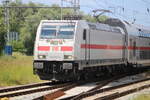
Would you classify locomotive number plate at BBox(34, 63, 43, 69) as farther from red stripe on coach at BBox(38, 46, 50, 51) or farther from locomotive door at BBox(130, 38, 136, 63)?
locomotive door at BBox(130, 38, 136, 63)

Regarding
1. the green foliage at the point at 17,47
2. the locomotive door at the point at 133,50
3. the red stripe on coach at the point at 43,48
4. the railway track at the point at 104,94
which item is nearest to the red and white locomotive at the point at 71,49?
the red stripe on coach at the point at 43,48

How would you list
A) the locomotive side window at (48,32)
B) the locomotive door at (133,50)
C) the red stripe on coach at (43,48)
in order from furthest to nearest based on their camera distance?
the locomotive door at (133,50) < the locomotive side window at (48,32) < the red stripe on coach at (43,48)

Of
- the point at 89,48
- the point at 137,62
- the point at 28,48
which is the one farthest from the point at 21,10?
the point at 89,48

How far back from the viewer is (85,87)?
20.3 meters

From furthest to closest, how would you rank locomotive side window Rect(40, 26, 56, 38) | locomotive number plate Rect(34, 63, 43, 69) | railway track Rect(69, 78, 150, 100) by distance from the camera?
locomotive side window Rect(40, 26, 56, 38), locomotive number plate Rect(34, 63, 43, 69), railway track Rect(69, 78, 150, 100)

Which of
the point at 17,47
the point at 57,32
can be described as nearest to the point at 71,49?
the point at 57,32

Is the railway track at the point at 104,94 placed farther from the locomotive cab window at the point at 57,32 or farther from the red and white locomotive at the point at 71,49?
the locomotive cab window at the point at 57,32

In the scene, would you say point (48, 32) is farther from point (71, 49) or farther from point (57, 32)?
point (71, 49)

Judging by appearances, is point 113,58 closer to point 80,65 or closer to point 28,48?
point 80,65

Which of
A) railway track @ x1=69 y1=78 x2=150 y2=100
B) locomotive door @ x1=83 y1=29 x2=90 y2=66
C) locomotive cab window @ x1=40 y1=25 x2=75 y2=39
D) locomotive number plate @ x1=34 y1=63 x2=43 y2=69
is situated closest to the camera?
railway track @ x1=69 y1=78 x2=150 y2=100

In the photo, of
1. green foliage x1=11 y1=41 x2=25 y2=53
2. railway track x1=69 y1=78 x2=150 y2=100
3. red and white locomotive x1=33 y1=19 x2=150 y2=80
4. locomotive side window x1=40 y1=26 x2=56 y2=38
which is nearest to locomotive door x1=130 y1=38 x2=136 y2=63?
red and white locomotive x1=33 y1=19 x2=150 y2=80

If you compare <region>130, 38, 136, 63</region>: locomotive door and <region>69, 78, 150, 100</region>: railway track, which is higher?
<region>130, 38, 136, 63</region>: locomotive door

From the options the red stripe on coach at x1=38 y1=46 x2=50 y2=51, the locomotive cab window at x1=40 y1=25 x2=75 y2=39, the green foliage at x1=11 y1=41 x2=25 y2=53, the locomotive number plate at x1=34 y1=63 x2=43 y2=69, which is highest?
the locomotive cab window at x1=40 y1=25 x2=75 y2=39

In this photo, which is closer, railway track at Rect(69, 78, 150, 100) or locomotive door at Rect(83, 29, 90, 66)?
railway track at Rect(69, 78, 150, 100)
